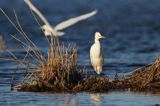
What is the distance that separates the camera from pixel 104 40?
27.1 m

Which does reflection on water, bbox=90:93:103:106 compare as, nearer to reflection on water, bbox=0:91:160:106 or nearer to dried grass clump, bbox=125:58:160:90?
reflection on water, bbox=0:91:160:106

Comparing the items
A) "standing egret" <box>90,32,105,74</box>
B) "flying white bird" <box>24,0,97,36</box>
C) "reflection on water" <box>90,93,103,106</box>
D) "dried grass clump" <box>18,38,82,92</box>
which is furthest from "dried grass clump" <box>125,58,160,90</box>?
"flying white bird" <box>24,0,97,36</box>

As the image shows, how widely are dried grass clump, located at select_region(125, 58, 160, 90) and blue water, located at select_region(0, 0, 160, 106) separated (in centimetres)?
49

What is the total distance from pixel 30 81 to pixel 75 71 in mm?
850

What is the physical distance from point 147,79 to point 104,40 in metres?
12.2

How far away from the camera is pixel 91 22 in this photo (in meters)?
35.4

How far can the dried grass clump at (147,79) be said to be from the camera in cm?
1499

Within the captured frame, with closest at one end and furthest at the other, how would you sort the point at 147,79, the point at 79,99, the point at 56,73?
the point at 79,99 → the point at 56,73 → the point at 147,79

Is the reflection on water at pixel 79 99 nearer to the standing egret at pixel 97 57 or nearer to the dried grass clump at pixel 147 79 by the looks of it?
the dried grass clump at pixel 147 79

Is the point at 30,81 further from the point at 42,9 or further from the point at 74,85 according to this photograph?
the point at 42,9

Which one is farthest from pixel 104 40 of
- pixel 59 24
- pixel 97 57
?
pixel 59 24

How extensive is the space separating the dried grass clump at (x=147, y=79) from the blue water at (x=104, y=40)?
1.59 feet

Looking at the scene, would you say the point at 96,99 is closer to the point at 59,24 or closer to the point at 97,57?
the point at 59,24

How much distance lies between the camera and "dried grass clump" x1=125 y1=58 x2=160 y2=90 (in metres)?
15.0
